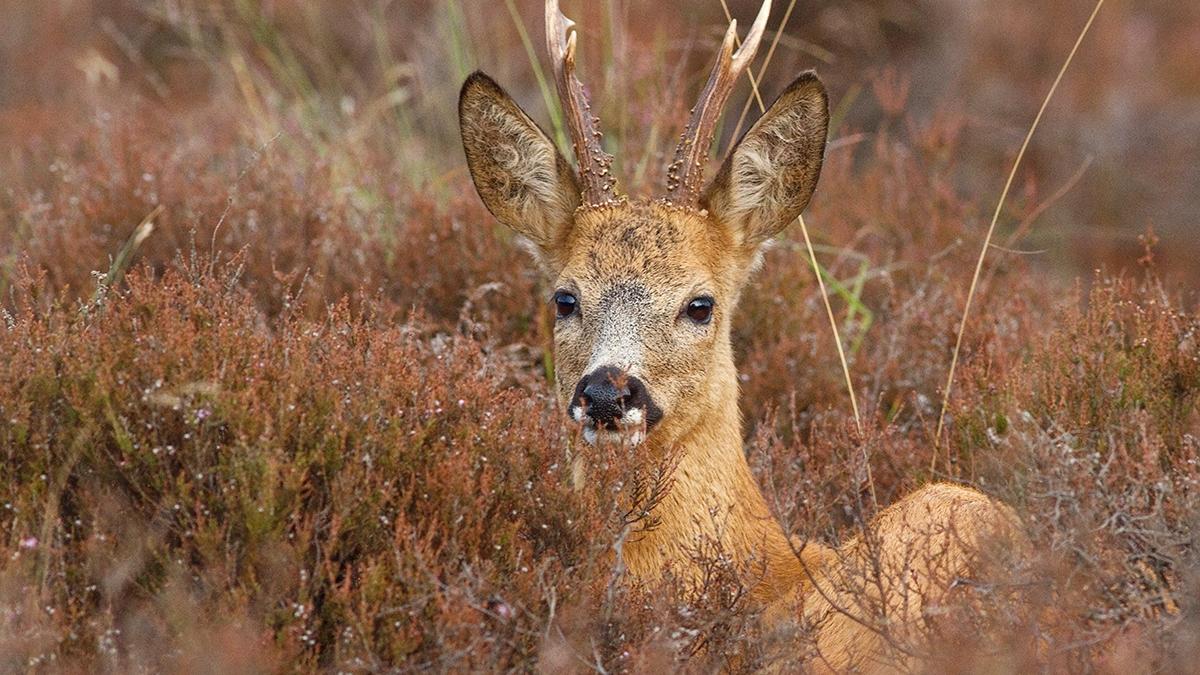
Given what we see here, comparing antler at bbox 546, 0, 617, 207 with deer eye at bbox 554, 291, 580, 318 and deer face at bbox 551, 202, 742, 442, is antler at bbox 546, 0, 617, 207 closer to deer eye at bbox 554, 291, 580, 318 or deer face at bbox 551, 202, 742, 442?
deer face at bbox 551, 202, 742, 442

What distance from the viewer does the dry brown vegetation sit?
3.97 m

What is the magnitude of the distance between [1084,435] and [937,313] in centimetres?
203

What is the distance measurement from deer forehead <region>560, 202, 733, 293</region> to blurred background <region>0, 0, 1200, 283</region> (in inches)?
159

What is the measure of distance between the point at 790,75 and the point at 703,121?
20.8 feet

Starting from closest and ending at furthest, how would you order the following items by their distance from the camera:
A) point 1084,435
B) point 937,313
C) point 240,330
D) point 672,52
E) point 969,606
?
1. point 969,606
2. point 240,330
3. point 1084,435
4. point 937,313
5. point 672,52

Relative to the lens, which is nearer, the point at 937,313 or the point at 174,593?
the point at 174,593

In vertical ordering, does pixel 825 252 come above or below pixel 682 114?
below

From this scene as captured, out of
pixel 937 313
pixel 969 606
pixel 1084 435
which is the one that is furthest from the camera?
pixel 937 313

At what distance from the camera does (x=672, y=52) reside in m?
11.4

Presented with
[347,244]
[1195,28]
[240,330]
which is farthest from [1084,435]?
[1195,28]

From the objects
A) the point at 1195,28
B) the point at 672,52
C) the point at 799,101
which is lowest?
the point at 1195,28

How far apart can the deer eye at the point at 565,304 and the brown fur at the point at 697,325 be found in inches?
1.2

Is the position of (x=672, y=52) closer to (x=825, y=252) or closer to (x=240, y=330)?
(x=825, y=252)

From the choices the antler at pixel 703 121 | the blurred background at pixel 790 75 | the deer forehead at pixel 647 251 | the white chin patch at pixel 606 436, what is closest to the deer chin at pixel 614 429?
the white chin patch at pixel 606 436
